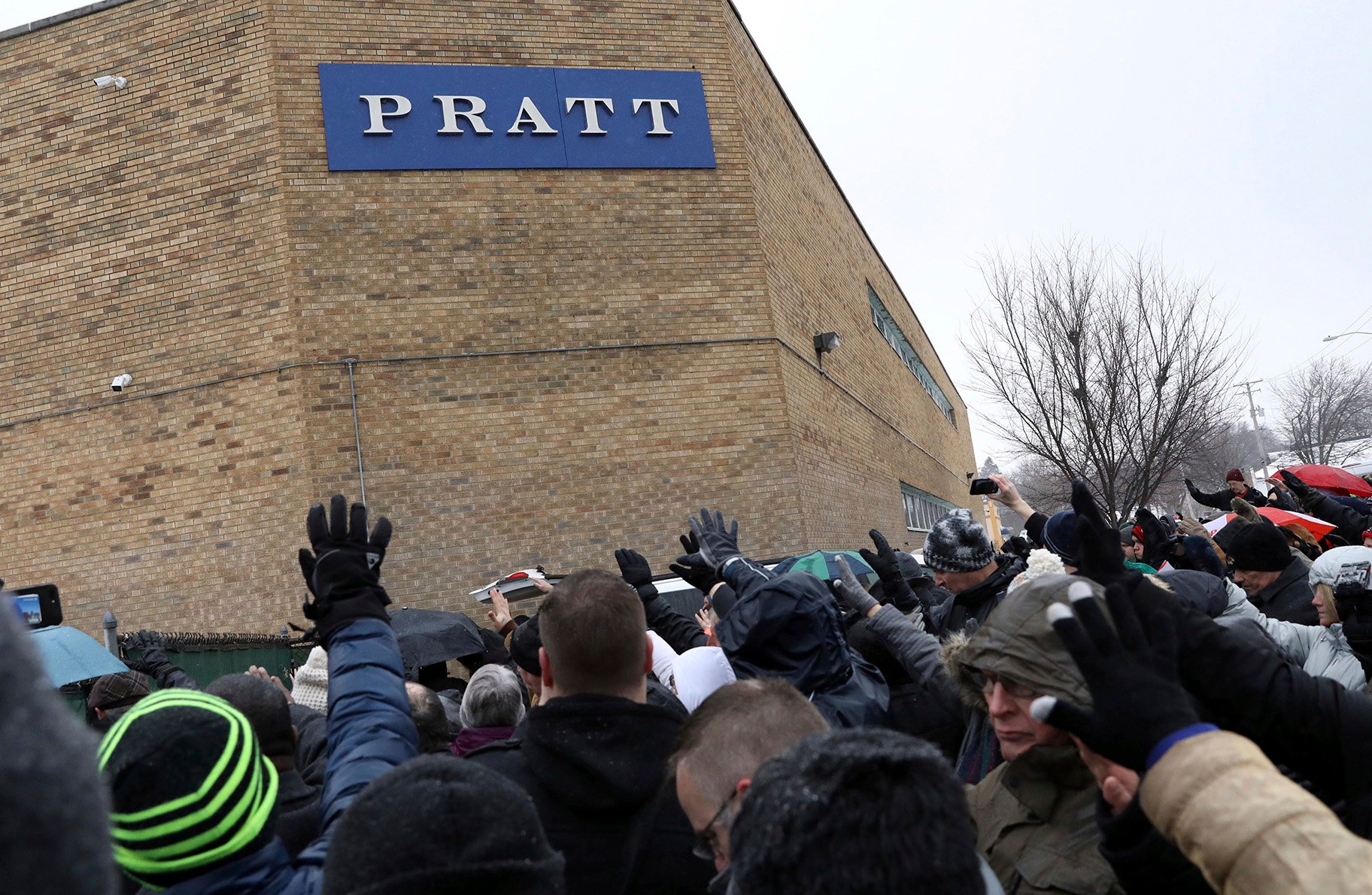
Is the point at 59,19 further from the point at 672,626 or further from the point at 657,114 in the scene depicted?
the point at 672,626

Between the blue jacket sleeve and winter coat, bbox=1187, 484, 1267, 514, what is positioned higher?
the blue jacket sleeve

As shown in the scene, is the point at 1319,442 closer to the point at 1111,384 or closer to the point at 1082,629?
the point at 1111,384

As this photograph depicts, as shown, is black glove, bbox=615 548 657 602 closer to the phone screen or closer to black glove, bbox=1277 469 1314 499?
the phone screen

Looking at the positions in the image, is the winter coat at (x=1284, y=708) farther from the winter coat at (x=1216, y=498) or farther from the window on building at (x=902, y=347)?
the window on building at (x=902, y=347)

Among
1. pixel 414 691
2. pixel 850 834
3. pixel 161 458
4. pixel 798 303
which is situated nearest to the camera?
pixel 850 834

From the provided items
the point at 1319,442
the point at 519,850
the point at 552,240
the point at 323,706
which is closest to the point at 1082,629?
the point at 519,850

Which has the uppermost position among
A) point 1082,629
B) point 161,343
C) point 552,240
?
point 552,240

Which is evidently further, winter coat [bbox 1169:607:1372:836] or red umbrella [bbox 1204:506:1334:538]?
red umbrella [bbox 1204:506:1334:538]

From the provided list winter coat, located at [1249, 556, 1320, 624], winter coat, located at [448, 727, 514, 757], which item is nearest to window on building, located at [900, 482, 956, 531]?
winter coat, located at [1249, 556, 1320, 624]

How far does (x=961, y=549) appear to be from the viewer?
157 inches

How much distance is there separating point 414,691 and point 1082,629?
2918 millimetres

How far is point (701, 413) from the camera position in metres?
12.8

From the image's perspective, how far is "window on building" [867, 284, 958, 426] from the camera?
24.1 metres

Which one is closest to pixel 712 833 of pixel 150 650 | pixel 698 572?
pixel 698 572
